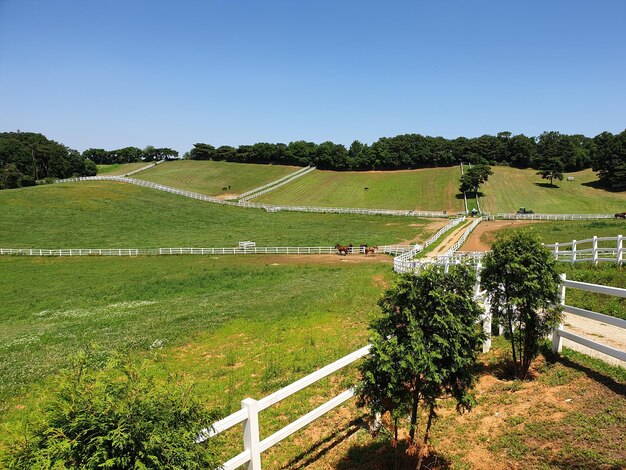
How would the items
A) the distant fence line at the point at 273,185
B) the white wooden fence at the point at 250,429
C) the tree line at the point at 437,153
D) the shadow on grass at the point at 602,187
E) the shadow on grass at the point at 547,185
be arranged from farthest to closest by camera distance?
the tree line at the point at 437,153 → the distant fence line at the point at 273,185 → the shadow on grass at the point at 547,185 → the shadow on grass at the point at 602,187 → the white wooden fence at the point at 250,429

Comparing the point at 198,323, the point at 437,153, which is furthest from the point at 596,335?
the point at 437,153

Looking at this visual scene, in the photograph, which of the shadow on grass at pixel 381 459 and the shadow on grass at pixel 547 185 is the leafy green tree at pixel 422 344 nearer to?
the shadow on grass at pixel 381 459

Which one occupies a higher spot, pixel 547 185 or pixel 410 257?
pixel 547 185

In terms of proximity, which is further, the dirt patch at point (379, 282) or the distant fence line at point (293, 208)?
the distant fence line at point (293, 208)

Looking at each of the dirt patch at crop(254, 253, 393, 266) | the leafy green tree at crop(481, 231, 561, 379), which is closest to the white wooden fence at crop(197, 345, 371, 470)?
the leafy green tree at crop(481, 231, 561, 379)

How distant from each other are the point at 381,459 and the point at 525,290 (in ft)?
14.3

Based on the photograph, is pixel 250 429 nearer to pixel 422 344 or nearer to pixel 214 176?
pixel 422 344

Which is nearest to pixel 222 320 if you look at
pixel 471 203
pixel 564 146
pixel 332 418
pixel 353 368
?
pixel 353 368

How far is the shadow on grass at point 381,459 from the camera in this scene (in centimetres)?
550

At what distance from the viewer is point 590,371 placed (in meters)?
7.11

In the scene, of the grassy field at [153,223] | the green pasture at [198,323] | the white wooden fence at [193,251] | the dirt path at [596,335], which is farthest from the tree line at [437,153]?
the dirt path at [596,335]

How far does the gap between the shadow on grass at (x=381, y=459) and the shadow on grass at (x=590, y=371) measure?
3.40m

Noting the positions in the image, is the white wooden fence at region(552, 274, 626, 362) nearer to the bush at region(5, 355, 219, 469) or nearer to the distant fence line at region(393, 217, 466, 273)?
the distant fence line at region(393, 217, 466, 273)

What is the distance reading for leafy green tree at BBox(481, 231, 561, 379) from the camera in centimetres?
739
